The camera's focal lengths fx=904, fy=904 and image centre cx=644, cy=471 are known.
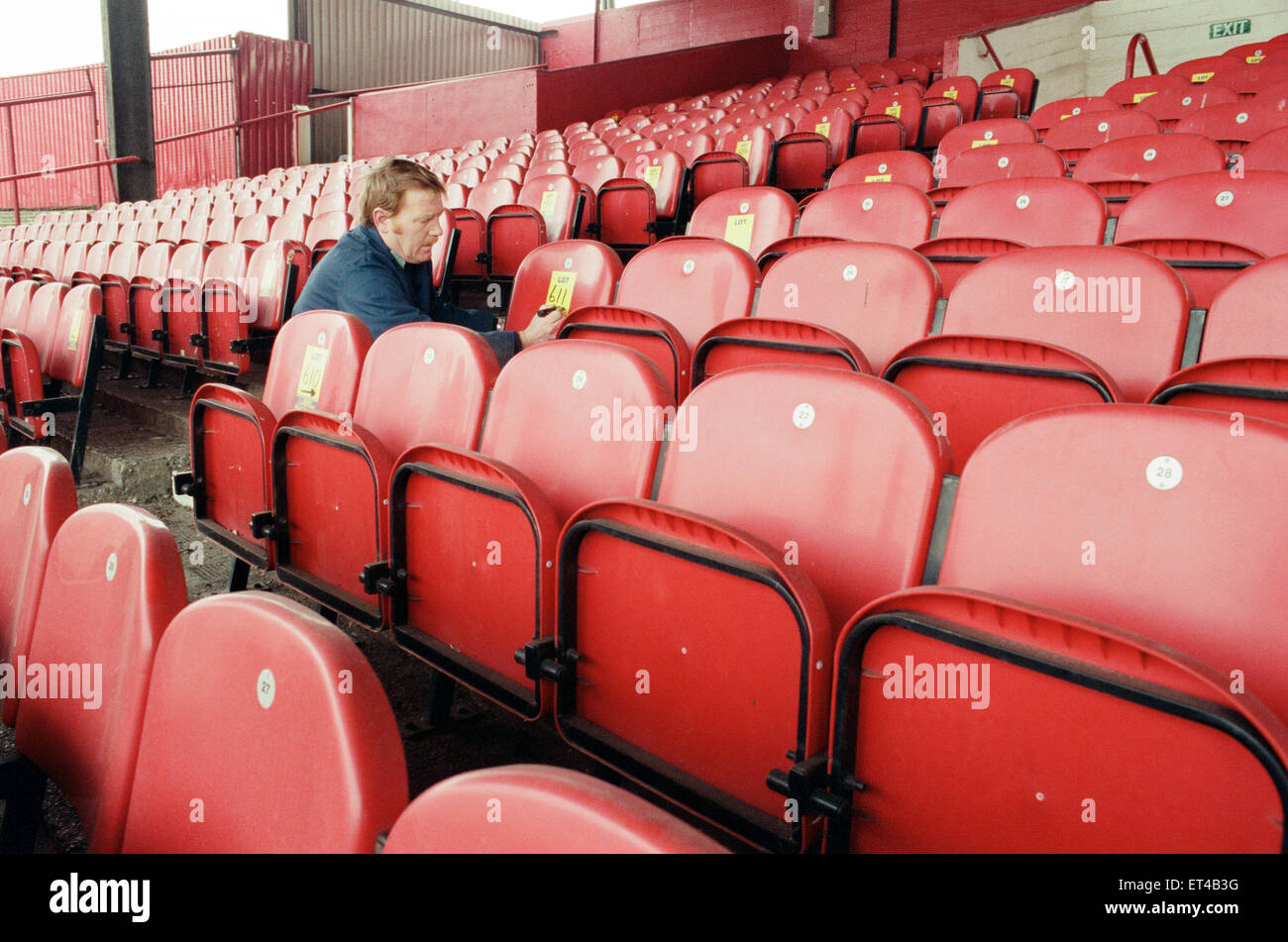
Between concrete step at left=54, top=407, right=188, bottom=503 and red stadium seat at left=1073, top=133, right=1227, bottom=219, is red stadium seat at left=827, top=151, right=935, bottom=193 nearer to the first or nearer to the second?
red stadium seat at left=1073, top=133, right=1227, bottom=219

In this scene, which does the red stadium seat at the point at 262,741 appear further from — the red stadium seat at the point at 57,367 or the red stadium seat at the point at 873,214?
the red stadium seat at the point at 57,367

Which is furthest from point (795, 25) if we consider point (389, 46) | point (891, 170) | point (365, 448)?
point (365, 448)

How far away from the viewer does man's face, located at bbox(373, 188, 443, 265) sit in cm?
213

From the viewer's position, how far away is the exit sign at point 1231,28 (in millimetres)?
5711

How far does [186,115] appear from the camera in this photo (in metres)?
11.8

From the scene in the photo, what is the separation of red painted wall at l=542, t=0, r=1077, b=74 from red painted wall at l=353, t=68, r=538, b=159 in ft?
12.1

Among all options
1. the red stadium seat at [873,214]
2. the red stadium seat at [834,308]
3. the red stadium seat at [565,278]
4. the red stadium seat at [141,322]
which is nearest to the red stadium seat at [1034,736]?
the red stadium seat at [834,308]

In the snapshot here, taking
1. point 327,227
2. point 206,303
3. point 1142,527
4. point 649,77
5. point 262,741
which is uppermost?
point 649,77

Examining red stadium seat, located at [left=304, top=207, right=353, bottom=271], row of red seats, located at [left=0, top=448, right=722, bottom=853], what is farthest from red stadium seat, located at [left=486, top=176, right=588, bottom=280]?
row of red seats, located at [left=0, top=448, right=722, bottom=853]

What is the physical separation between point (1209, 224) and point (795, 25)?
932 cm

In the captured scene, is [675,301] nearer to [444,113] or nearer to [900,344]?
[900,344]

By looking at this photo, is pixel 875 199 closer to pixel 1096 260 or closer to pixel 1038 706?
pixel 1096 260

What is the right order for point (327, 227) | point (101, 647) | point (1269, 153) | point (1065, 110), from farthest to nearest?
point (1065, 110) → point (327, 227) → point (1269, 153) → point (101, 647)

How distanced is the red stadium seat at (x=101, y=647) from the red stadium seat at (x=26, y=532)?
0.04 metres
